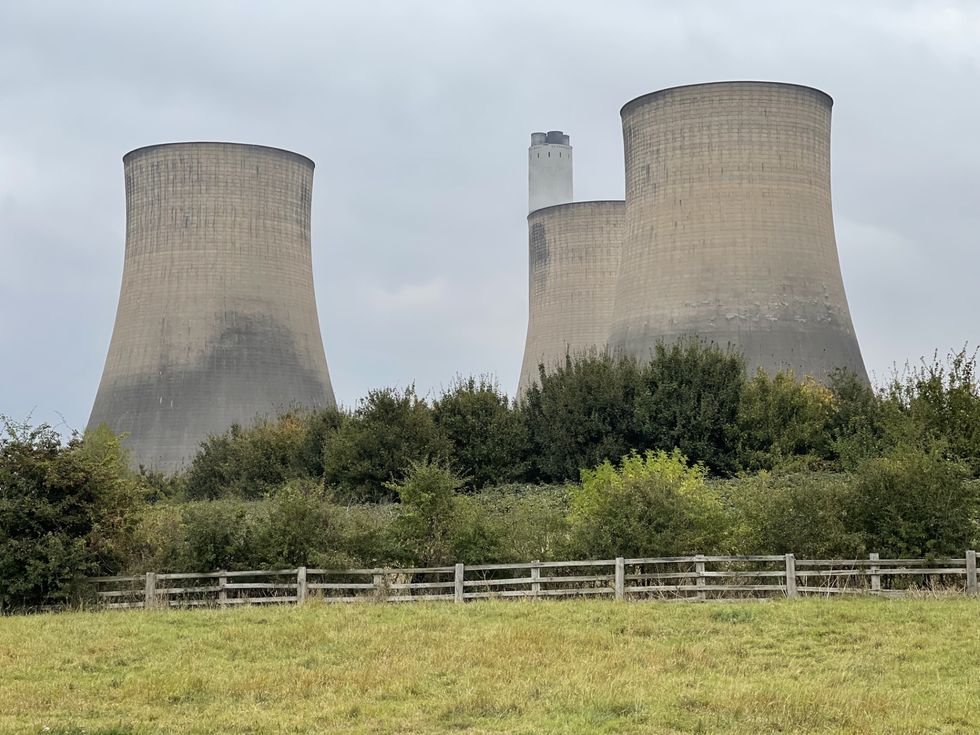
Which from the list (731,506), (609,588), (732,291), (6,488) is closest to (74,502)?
(6,488)

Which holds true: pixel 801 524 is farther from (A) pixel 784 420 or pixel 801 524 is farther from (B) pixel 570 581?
(A) pixel 784 420

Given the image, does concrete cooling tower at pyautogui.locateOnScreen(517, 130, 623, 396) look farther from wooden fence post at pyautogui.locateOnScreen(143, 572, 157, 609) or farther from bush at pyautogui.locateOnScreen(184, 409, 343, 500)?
wooden fence post at pyautogui.locateOnScreen(143, 572, 157, 609)

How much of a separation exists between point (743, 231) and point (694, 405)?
4.20 metres

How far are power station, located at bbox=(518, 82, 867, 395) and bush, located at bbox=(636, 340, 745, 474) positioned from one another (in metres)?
1.44

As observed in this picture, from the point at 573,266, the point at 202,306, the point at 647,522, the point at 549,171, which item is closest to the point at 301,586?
the point at 647,522

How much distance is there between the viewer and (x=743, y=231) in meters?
29.4

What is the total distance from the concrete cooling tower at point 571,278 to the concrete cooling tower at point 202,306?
1105 cm

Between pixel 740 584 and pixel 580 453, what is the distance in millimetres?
13434

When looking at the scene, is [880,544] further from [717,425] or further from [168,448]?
[168,448]

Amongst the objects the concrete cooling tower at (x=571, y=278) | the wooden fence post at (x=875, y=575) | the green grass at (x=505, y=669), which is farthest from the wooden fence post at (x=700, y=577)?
the concrete cooling tower at (x=571, y=278)

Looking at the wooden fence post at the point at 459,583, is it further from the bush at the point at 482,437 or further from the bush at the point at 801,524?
the bush at the point at 482,437

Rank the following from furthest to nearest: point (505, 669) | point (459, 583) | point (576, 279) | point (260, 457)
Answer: point (576, 279) < point (260, 457) < point (459, 583) < point (505, 669)

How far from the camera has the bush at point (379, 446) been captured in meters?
27.2

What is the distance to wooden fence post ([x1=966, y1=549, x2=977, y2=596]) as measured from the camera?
1484cm
